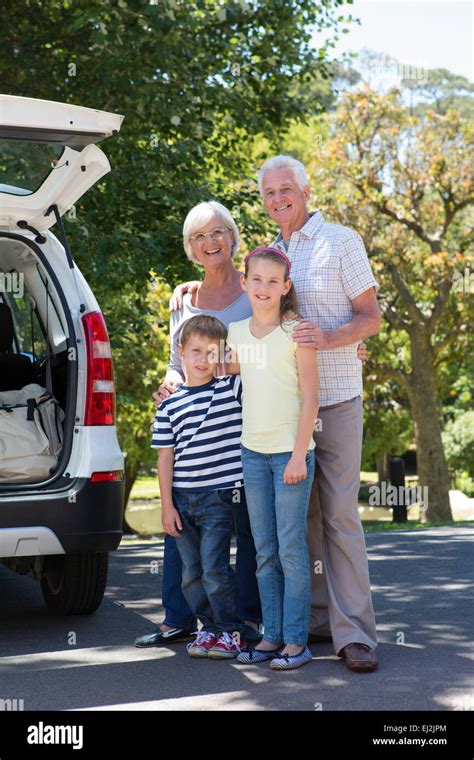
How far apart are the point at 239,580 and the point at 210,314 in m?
1.26

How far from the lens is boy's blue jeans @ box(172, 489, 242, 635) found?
4695mm

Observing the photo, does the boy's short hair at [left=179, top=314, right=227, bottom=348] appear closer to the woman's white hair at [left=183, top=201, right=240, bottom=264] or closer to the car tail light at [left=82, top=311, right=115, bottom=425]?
the woman's white hair at [left=183, top=201, right=240, bottom=264]

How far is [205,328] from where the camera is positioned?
15.5 feet

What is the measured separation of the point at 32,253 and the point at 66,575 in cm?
169

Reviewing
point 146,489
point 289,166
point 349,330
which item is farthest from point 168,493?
point 146,489

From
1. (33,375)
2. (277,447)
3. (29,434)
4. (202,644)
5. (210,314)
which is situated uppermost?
(210,314)

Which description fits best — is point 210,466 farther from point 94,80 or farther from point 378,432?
point 378,432

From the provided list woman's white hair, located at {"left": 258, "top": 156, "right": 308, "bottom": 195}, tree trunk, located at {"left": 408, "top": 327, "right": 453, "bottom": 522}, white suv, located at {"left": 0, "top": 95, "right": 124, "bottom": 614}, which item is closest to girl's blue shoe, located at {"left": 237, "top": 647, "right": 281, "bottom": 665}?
white suv, located at {"left": 0, "top": 95, "right": 124, "bottom": 614}

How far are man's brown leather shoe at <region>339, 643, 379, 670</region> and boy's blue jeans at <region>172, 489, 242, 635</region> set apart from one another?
1.89 ft

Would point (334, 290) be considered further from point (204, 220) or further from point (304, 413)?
point (204, 220)

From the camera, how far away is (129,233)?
10922 millimetres

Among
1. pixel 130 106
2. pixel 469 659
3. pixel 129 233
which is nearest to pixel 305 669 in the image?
pixel 469 659

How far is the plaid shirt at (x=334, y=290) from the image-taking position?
15.2 ft

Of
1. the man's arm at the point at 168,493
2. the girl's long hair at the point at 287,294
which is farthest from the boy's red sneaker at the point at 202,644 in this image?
the girl's long hair at the point at 287,294
